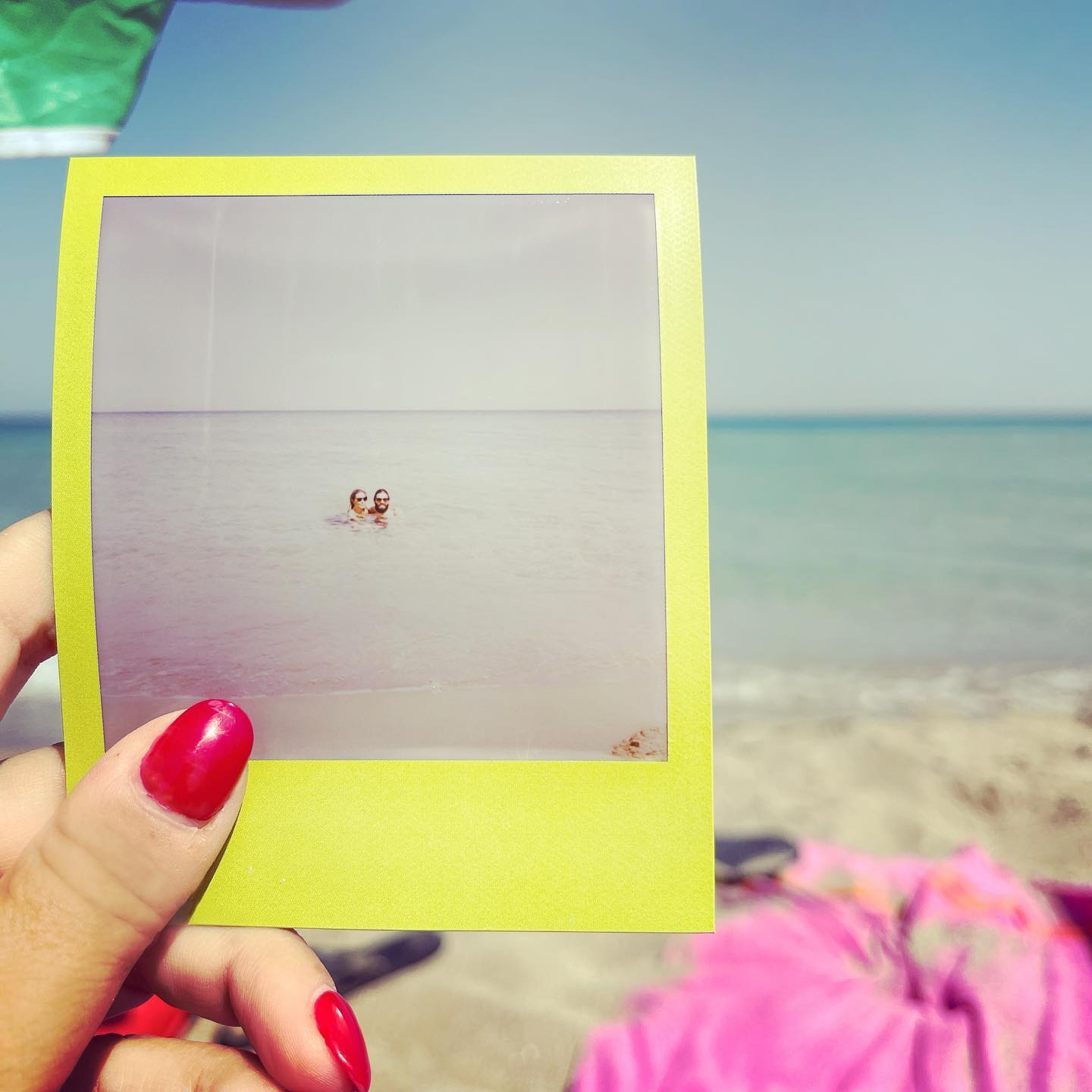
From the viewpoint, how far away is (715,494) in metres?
5.57

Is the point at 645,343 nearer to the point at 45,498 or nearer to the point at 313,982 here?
the point at 313,982

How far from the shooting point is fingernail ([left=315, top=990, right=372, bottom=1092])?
49 centimetres

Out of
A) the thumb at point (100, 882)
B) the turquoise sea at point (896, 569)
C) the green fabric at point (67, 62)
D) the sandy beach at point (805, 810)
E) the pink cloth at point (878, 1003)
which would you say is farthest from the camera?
the turquoise sea at point (896, 569)

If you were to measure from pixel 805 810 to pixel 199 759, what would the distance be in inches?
54.3

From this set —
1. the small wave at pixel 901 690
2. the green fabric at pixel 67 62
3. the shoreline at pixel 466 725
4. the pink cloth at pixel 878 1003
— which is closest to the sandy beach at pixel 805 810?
the small wave at pixel 901 690

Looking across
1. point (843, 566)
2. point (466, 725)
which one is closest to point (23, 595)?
point (466, 725)

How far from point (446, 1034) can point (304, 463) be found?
826mm

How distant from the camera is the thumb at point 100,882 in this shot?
0.45 meters

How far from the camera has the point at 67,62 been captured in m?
1.45

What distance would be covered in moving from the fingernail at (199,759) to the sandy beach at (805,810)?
0.64 metres

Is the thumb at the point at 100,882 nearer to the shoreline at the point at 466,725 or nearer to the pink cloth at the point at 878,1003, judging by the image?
the shoreline at the point at 466,725

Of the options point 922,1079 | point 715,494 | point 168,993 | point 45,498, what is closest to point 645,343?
point 168,993

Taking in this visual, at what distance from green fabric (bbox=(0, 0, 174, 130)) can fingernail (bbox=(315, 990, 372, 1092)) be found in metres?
1.56

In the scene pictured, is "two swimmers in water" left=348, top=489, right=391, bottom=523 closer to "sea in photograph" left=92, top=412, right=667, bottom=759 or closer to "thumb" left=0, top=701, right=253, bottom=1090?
"sea in photograph" left=92, top=412, right=667, bottom=759
